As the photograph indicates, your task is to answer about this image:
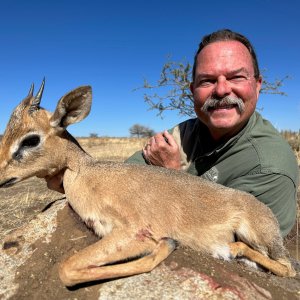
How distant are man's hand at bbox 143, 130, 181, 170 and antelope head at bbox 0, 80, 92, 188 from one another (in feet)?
6.01

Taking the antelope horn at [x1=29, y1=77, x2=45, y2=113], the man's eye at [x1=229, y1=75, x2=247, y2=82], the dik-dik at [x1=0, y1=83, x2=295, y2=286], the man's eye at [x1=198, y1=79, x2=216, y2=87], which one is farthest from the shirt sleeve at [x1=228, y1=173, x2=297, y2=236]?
the antelope horn at [x1=29, y1=77, x2=45, y2=113]

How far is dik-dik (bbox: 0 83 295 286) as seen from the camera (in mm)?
4160

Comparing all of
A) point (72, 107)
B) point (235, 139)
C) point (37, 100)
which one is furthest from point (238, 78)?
point (37, 100)

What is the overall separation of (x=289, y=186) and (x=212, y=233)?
1.51m

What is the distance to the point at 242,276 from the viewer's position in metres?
3.88

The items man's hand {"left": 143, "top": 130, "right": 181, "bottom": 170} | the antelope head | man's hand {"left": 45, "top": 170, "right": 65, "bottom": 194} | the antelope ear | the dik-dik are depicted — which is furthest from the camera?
man's hand {"left": 143, "top": 130, "right": 181, "bottom": 170}

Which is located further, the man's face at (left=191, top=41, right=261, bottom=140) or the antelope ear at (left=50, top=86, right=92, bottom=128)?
the man's face at (left=191, top=41, right=261, bottom=140)

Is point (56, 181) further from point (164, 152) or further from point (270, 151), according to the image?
point (270, 151)

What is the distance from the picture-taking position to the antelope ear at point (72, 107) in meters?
4.68

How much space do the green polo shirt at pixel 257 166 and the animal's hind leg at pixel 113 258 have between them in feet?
5.62

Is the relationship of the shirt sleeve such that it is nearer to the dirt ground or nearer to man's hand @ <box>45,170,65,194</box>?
the dirt ground

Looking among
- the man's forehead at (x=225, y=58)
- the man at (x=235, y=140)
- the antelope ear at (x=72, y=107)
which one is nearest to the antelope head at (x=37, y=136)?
the antelope ear at (x=72, y=107)

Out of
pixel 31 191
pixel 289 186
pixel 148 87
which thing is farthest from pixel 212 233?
pixel 148 87

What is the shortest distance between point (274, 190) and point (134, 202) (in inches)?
80.9
